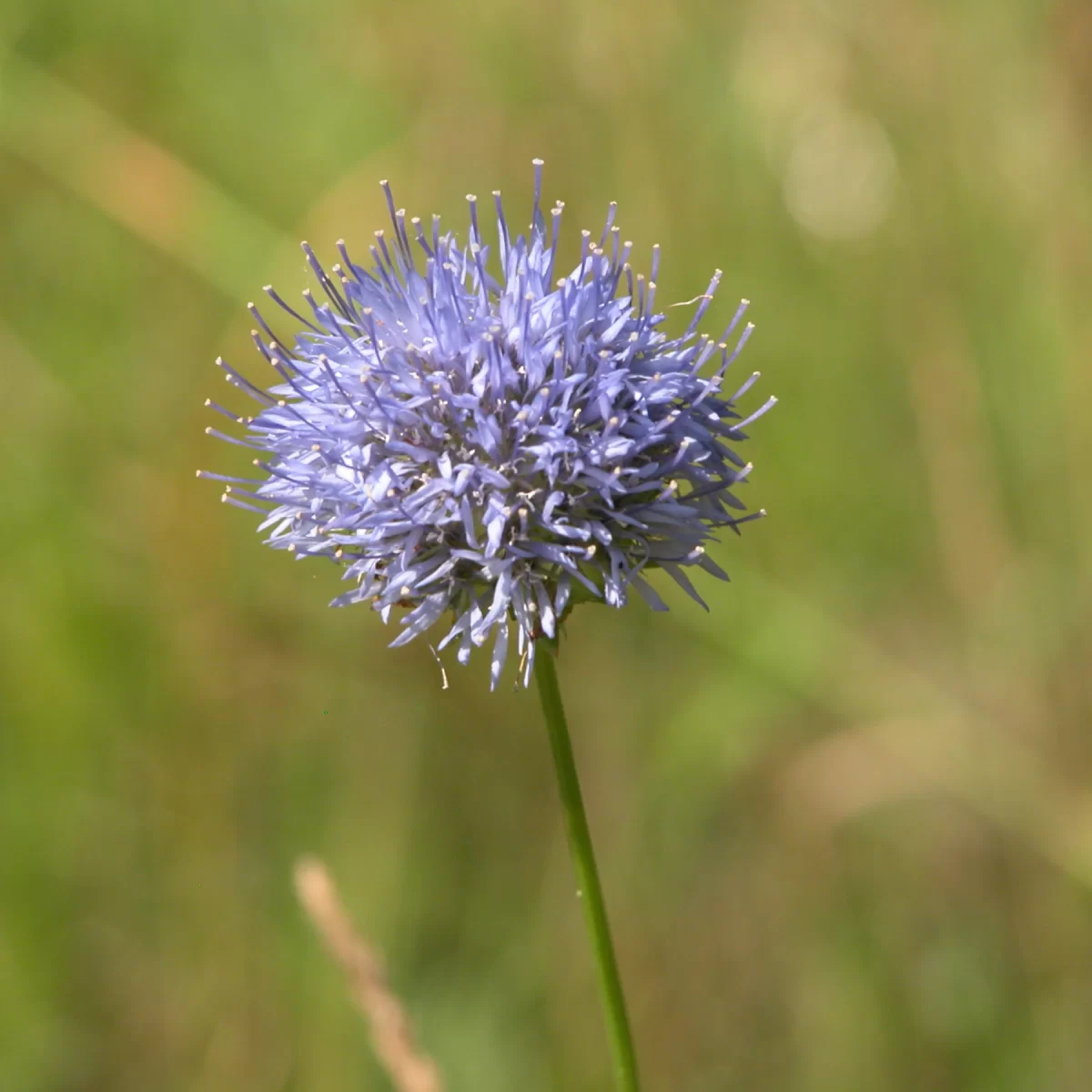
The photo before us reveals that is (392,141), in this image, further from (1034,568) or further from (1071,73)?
(1034,568)

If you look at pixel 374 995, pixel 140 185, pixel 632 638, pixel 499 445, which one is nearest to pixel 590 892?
pixel 374 995

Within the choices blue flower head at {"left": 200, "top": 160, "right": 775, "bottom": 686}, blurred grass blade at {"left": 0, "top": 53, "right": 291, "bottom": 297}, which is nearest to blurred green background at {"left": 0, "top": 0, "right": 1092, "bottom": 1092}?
blurred grass blade at {"left": 0, "top": 53, "right": 291, "bottom": 297}

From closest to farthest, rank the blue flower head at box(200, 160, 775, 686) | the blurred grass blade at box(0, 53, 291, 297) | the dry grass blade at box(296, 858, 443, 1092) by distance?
the dry grass blade at box(296, 858, 443, 1092)
the blue flower head at box(200, 160, 775, 686)
the blurred grass blade at box(0, 53, 291, 297)

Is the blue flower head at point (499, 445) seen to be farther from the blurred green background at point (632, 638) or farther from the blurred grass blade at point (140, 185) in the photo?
the blurred grass blade at point (140, 185)

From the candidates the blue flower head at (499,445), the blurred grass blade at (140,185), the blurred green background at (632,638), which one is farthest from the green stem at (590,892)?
the blurred grass blade at (140,185)

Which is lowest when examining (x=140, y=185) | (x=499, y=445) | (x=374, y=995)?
(x=374, y=995)

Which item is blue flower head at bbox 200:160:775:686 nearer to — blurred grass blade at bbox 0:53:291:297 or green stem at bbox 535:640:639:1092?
green stem at bbox 535:640:639:1092

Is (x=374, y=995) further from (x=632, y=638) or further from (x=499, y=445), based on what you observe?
(x=632, y=638)
